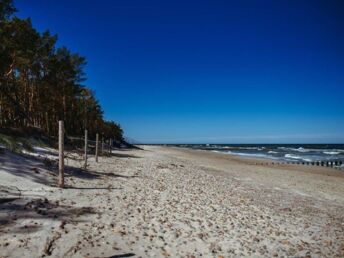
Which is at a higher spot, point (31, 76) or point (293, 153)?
point (31, 76)

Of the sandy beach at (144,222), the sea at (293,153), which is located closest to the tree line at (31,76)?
the sandy beach at (144,222)

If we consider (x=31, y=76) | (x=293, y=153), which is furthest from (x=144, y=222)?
(x=293, y=153)

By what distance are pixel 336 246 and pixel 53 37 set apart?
33685 mm

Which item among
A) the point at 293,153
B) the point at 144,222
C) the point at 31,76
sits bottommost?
the point at 144,222

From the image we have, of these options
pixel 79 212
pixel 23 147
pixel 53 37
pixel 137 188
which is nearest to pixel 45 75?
pixel 53 37

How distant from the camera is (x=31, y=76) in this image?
35.5m

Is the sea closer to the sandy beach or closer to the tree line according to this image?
the tree line

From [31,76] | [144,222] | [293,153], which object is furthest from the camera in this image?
[293,153]

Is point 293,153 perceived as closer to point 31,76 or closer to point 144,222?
point 31,76

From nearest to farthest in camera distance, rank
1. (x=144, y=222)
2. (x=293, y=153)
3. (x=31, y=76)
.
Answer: (x=144, y=222) → (x=31, y=76) → (x=293, y=153)

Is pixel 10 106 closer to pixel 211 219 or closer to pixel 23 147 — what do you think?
pixel 23 147

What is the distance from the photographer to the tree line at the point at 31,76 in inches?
908

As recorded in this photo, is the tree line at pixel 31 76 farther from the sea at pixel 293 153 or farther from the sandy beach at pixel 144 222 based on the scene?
the sea at pixel 293 153

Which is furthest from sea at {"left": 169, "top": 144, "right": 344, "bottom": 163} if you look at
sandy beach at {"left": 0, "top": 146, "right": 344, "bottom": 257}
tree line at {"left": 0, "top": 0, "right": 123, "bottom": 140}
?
sandy beach at {"left": 0, "top": 146, "right": 344, "bottom": 257}
